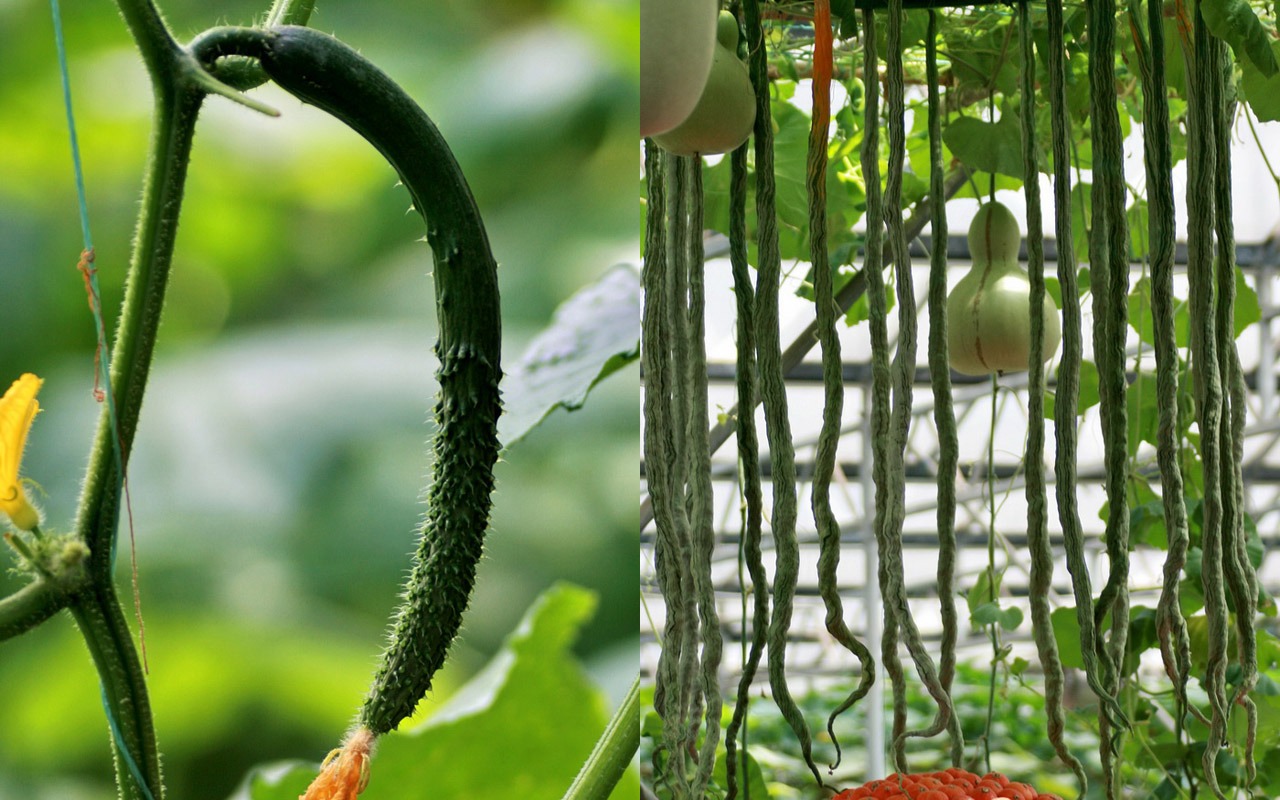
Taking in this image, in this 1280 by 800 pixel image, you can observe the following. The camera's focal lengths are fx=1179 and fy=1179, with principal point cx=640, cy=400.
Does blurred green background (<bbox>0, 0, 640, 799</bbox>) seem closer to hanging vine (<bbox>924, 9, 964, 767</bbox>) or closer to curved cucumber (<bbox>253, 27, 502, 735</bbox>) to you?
curved cucumber (<bbox>253, 27, 502, 735</bbox>)

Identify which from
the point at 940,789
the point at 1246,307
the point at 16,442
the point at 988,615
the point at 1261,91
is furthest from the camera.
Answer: the point at 1246,307

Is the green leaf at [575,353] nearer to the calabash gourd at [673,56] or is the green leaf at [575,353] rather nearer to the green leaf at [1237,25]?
the calabash gourd at [673,56]

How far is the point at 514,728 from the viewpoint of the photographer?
457mm

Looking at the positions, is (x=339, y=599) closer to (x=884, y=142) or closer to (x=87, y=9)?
(x=87, y=9)

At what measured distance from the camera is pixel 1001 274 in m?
0.91

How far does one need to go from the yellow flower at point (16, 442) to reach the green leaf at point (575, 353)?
172 mm

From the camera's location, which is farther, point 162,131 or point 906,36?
point 906,36

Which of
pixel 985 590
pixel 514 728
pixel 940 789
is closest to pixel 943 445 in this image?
pixel 940 789

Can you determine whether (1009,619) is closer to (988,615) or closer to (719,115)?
(988,615)

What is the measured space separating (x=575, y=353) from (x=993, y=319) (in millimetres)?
458

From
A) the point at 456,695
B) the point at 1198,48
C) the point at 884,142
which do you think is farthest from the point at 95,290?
the point at 884,142

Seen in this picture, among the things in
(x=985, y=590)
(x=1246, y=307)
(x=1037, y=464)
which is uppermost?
(x=1246, y=307)

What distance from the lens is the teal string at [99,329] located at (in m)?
0.38

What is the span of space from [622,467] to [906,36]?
526 millimetres
